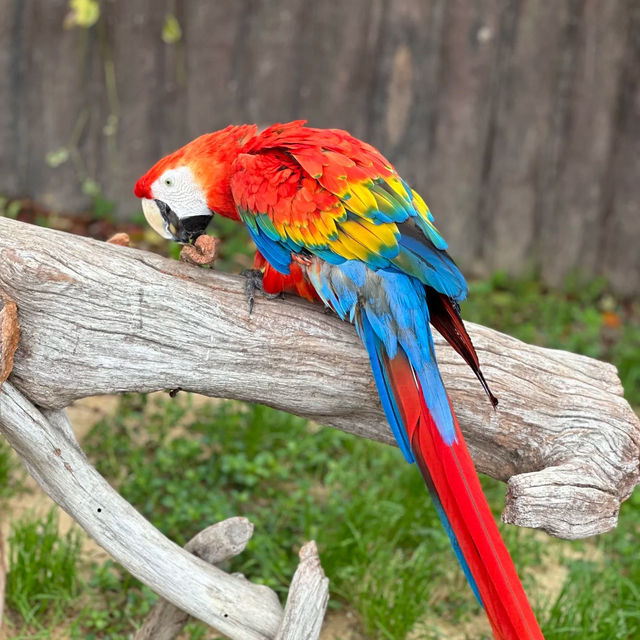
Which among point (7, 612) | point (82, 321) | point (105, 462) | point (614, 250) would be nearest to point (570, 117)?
point (614, 250)

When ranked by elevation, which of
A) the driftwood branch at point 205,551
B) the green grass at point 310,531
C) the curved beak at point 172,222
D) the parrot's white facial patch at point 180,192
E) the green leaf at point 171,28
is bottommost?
the green grass at point 310,531

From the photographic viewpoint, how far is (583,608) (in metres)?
2.19

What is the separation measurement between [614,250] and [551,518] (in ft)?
7.62

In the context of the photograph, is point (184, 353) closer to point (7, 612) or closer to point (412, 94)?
point (7, 612)

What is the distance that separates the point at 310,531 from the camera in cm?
240

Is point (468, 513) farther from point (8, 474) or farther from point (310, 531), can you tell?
point (8, 474)

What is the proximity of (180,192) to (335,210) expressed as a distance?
407 millimetres

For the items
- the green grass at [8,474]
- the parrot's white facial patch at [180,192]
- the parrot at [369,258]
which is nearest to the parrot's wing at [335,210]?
the parrot at [369,258]

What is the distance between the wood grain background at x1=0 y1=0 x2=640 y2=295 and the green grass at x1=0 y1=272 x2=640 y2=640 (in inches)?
50.5

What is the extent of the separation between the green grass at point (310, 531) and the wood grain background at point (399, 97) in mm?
1284

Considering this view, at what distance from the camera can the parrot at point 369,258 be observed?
1590 mm

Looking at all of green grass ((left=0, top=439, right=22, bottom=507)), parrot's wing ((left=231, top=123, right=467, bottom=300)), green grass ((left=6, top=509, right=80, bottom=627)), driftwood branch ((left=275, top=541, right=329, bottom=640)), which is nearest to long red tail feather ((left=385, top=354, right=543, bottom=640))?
parrot's wing ((left=231, top=123, right=467, bottom=300))

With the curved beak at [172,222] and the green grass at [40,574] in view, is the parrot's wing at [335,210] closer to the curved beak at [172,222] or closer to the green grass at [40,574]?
the curved beak at [172,222]

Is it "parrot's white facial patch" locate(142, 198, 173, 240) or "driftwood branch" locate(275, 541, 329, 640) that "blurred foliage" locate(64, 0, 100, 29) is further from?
"driftwood branch" locate(275, 541, 329, 640)
